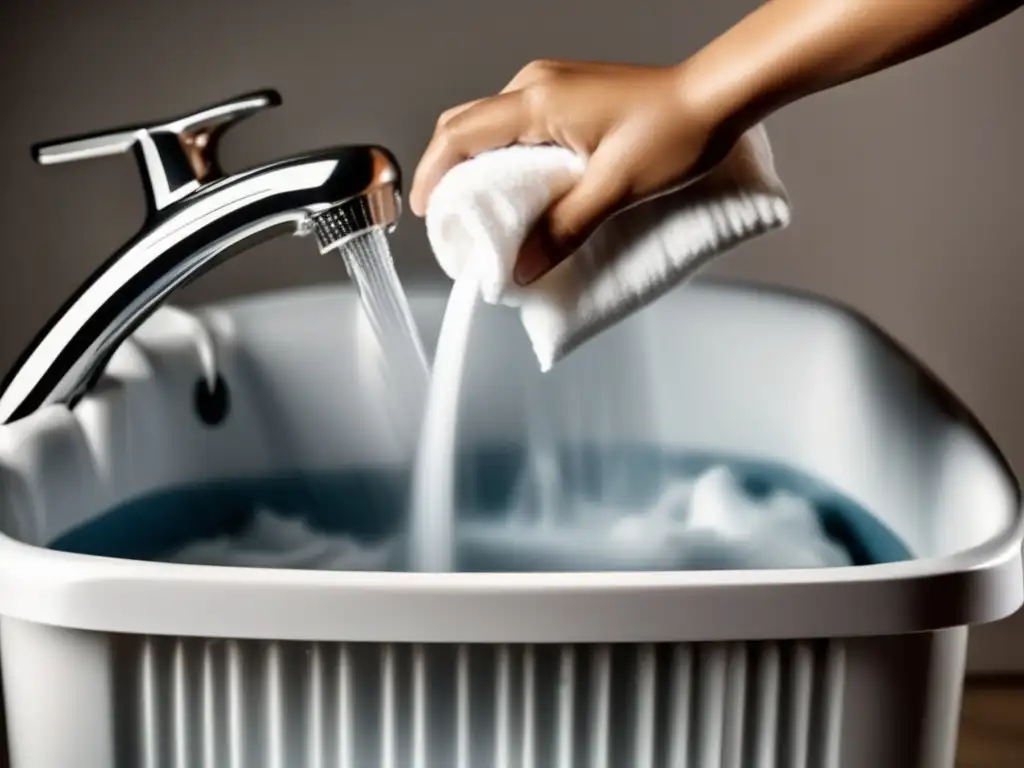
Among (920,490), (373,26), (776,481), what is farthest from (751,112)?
(373,26)

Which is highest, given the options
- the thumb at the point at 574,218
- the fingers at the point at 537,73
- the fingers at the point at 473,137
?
the fingers at the point at 537,73

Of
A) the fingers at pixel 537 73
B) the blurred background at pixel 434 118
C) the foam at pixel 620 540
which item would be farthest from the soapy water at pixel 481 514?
the blurred background at pixel 434 118

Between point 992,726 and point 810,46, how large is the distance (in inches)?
26.7

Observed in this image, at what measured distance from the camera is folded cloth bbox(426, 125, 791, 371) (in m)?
0.62

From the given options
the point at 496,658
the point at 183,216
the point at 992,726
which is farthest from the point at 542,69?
the point at 992,726

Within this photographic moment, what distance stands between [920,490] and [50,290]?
0.68 m

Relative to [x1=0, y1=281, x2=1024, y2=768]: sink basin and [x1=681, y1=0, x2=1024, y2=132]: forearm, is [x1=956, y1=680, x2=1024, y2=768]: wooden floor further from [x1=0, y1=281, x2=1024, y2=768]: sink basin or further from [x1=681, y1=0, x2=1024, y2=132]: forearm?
[x1=681, y1=0, x2=1024, y2=132]: forearm

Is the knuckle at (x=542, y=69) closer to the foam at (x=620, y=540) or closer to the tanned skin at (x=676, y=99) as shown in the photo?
the tanned skin at (x=676, y=99)

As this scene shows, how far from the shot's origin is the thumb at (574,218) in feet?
1.92

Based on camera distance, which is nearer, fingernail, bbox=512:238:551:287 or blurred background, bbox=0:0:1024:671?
fingernail, bbox=512:238:551:287

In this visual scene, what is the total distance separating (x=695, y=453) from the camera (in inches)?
35.3

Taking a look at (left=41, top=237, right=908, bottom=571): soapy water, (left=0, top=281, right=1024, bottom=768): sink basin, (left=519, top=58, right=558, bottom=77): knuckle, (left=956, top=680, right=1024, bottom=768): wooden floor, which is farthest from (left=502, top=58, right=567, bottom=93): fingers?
(left=956, top=680, right=1024, bottom=768): wooden floor

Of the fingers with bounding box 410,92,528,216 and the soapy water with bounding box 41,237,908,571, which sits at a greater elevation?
the fingers with bounding box 410,92,528,216

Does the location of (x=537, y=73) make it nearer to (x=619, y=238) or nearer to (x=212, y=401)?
(x=619, y=238)
